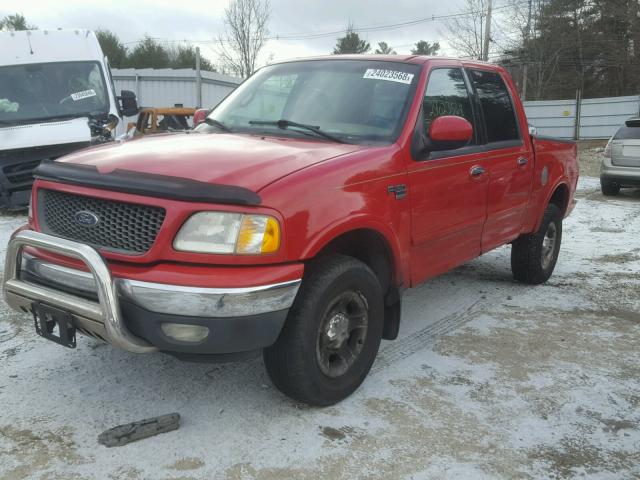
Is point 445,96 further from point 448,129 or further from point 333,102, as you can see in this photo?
point 333,102

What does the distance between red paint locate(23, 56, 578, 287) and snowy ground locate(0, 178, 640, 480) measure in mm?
647

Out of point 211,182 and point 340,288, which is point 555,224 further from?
point 211,182

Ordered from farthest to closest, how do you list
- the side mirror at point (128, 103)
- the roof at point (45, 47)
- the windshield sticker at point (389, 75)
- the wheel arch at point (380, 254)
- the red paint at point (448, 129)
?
1. the side mirror at point (128, 103)
2. the roof at point (45, 47)
3. the windshield sticker at point (389, 75)
4. the red paint at point (448, 129)
5. the wheel arch at point (380, 254)

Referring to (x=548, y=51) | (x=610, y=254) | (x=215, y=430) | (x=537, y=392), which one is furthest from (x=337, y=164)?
(x=548, y=51)

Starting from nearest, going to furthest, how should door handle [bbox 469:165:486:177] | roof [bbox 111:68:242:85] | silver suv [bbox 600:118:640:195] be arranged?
door handle [bbox 469:165:486:177] → silver suv [bbox 600:118:640:195] → roof [bbox 111:68:242:85]

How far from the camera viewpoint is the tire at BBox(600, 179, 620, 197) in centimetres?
1196

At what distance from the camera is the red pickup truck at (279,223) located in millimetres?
2592

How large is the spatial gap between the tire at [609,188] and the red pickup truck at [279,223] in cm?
881

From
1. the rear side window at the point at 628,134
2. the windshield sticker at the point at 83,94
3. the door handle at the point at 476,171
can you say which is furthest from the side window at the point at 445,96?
the rear side window at the point at 628,134

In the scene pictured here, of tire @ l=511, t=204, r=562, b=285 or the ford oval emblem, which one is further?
tire @ l=511, t=204, r=562, b=285

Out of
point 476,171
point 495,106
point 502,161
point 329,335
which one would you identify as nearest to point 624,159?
point 495,106

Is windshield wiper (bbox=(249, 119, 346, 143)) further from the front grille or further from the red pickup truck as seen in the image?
the front grille

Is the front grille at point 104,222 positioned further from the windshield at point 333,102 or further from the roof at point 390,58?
the roof at point 390,58

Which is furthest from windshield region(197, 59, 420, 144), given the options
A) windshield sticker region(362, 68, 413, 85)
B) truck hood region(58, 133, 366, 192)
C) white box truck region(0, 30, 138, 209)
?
white box truck region(0, 30, 138, 209)
